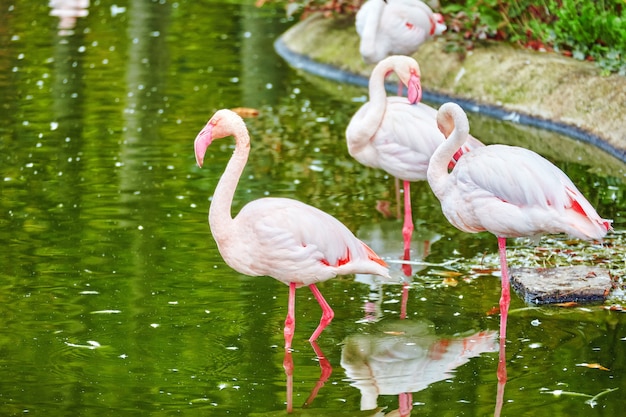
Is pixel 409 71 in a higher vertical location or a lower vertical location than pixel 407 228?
higher

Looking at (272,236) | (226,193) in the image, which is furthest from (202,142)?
(272,236)

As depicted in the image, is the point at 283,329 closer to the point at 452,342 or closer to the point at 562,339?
the point at 452,342

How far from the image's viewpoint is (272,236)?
18.9 feet

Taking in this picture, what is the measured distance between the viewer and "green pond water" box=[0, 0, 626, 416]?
18.1 feet

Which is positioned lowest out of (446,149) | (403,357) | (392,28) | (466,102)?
(466,102)

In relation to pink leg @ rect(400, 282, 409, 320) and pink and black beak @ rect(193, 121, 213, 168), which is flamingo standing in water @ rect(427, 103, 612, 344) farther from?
pink and black beak @ rect(193, 121, 213, 168)

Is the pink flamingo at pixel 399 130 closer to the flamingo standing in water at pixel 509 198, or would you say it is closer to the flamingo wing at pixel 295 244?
the flamingo standing in water at pixel 509 198

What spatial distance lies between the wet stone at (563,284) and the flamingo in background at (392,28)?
405 cm

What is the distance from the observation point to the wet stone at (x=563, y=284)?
21.7 ft

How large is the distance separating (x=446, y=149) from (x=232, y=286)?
1525mm

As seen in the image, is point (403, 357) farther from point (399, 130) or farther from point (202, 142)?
point (399, 130)

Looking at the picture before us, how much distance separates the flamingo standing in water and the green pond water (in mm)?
551

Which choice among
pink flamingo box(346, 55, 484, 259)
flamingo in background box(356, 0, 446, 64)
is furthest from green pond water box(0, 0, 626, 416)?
flamingo in background box(356, 0, 446, 64)

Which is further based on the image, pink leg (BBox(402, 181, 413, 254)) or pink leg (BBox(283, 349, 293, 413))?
pink leg (BBox(402, 181, 413, 254))
